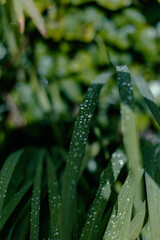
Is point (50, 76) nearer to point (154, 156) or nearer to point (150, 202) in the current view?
point (154, 156)

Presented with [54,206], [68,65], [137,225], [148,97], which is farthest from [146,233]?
[68,65]

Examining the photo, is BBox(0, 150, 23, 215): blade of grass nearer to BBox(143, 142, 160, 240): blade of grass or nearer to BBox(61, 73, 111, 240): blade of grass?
BBox(61, 73, 111, 240): blade of grass

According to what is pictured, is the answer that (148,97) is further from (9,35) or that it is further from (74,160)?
(9,35)

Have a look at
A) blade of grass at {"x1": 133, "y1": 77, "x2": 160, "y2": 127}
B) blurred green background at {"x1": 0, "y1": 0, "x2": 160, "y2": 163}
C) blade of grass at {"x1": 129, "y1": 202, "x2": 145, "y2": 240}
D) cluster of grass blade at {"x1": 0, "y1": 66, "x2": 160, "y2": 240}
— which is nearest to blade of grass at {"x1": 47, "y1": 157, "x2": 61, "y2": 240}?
cluster of grass blade at {"x1": 0, "y1": 66, "x2": 160, "y2": 240}

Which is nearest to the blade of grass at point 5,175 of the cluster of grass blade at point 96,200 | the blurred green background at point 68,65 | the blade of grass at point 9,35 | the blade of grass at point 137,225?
the cluster of grass blade at point 96,200

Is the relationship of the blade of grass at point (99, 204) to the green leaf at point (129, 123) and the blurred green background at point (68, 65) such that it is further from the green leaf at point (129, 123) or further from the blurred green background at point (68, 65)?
the blurred green background at point (68, 65)
